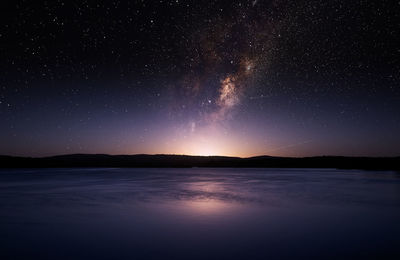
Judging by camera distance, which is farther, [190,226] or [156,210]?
[156,210]

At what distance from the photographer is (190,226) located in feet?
33.2

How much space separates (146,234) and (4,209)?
7453mm

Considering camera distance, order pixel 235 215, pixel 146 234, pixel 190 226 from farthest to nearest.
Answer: pixel 235 215 < pixel 190 226 < pixel 146 234

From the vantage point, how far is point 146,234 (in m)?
9.00

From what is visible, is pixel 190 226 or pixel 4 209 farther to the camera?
pixel 4 209

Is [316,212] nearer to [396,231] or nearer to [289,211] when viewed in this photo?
[289,211]

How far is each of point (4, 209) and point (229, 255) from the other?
33.9ft

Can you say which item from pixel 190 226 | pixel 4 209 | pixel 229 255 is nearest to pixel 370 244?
pixel 229 255

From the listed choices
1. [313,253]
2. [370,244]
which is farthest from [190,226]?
[370,244]

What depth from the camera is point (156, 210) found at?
13.3 meters

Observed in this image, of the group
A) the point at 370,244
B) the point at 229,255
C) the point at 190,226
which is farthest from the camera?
the point at 190,226

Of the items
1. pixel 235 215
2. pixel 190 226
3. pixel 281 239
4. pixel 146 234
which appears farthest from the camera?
pixel 235 215

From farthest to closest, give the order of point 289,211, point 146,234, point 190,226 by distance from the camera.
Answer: point 289,211
point 190,226
point 146,234

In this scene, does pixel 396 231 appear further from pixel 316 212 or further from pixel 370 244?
pixel 316 212
